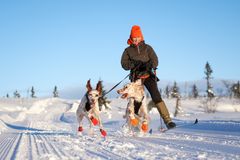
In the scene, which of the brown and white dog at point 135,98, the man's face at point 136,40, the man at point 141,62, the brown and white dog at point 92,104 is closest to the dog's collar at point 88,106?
the brown and white dog at point 92,104

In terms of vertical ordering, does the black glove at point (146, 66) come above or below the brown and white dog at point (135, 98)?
above

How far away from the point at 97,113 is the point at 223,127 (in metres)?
4.58

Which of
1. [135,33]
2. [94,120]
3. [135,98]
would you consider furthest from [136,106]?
[135,33]

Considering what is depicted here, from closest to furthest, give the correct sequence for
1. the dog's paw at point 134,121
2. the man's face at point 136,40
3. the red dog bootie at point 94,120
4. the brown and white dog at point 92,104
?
the dog's paw at point 134,121 → the man's face at point 136,40 → the red dog bootie at point 94,120 → the brown and white dog at point 92,104

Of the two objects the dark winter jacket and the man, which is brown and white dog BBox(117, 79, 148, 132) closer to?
the man

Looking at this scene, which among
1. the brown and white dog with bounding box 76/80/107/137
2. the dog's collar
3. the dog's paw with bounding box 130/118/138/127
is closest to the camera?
the dog's paw with bounding box 130/118/138/127

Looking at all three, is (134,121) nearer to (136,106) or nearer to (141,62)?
(136,106)

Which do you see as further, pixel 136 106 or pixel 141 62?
pixel 136 106

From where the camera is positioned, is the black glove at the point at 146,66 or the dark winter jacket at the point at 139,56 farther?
the dark winter jacket at the point at 139,56

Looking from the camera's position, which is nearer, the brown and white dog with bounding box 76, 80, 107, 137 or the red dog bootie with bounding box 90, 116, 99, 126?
the red dog bootie with bounding box 90, 116, 99, 126

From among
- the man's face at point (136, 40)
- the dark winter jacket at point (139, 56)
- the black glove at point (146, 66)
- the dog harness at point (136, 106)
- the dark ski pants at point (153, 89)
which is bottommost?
the dog harness at point (136, 106)

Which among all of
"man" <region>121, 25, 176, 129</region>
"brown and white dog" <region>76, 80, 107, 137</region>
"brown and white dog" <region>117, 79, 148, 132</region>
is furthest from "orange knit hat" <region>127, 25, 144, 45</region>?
"brown and white dog" <region>76, 80, 107, 137</region>

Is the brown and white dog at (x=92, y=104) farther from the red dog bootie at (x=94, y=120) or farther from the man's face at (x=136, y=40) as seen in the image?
the man's face at (x=136, y=40)

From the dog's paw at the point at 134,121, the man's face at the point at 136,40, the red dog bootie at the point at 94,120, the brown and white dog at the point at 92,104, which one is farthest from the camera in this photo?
the brown and white dog at the point at 92,104
